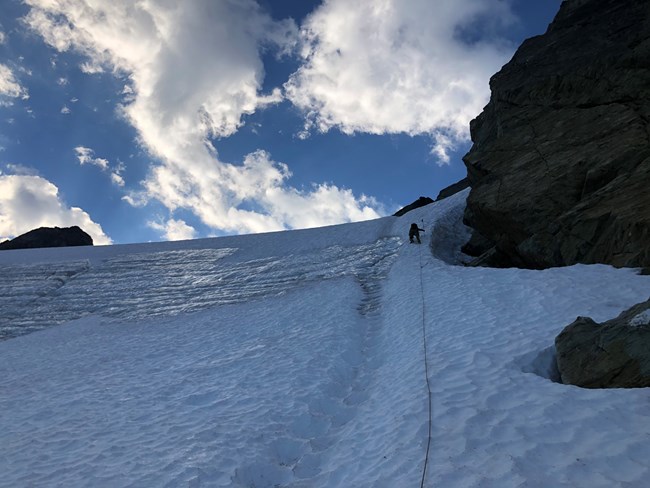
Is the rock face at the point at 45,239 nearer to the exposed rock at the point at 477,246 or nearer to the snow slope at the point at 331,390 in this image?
the snow slope at the point at 331,390

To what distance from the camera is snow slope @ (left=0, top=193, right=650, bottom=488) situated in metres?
6.58

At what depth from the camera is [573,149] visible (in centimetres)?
1775

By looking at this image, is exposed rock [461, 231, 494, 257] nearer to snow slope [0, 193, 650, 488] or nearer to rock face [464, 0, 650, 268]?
rock face [464, 0, 650, 268]

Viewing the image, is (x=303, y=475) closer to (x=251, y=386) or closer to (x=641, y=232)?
(x=251, y=386)

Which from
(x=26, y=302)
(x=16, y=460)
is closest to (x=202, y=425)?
(x=16, y=460)

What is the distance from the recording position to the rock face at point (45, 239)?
195ft

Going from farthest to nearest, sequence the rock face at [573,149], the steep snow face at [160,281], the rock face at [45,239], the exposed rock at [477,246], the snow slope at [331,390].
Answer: the rock face at [45,239] < the exposed rock at [477,246] < the steep snow face at [160,281] < the rock face at [573,149] < the snow slope at [331,390]

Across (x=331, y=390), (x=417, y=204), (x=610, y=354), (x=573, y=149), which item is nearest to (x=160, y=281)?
(x=331, y=390)

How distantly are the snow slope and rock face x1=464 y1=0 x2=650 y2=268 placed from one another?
5.82 ft

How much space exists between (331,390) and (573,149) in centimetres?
1442

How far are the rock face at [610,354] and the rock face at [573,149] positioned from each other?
6317 millimetres

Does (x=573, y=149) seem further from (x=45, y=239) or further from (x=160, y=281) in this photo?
(x=45, y=239)

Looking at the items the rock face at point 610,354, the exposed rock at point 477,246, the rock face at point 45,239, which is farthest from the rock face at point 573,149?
the rock face at point 45,239

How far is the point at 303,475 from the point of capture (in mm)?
7484
